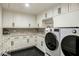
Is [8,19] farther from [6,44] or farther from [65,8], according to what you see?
[65,8]

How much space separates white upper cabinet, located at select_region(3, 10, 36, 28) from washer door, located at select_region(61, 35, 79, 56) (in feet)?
9.17

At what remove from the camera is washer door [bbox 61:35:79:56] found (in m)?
0.85

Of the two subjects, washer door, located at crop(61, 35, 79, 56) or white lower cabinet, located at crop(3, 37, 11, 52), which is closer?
washer door, located at crop(61, 35, 79, 56)

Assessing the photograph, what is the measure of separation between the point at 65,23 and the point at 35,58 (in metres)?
1.10

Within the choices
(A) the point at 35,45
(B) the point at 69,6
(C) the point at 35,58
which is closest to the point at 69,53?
(C) the point at 35,58

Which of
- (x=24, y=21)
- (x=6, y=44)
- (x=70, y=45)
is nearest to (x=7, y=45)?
(x=6, y=44)

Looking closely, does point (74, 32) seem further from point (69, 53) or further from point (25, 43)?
point (25, 43)

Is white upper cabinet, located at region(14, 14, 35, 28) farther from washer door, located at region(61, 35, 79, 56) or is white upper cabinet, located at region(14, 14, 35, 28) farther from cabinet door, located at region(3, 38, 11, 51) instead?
washer door, located at region(61, 35, 79, 56)

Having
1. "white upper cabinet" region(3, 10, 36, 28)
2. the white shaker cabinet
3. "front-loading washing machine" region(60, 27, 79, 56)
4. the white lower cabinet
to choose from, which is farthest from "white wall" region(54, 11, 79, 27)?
"white upper cabinet" region(3, 10, 36, 28)

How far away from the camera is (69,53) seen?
36.8 inches

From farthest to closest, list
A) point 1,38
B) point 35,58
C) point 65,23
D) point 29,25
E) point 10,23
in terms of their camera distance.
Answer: point 29,25, point 10,23, point 1,38, point 65,23, point 35,58

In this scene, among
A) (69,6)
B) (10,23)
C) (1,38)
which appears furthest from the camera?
(10,23)

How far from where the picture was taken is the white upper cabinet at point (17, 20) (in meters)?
3.13

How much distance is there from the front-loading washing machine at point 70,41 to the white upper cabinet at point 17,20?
2781 mm
